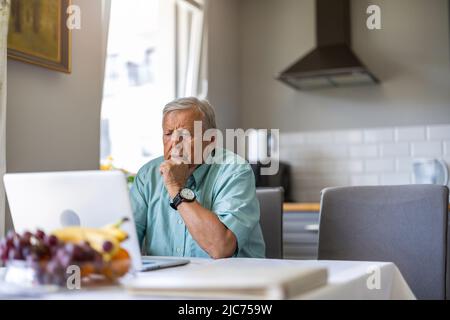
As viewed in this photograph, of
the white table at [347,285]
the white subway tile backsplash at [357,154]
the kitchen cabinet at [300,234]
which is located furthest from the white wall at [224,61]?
the white table at [347,285]

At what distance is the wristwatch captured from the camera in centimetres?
165

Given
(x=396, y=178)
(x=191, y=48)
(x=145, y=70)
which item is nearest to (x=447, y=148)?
(x=396, y=178)

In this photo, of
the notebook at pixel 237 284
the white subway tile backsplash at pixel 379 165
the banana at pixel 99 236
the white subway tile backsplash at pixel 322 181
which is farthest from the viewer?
the white subway tile backsplash at pixel 322 181

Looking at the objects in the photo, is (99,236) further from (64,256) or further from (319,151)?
(319,151)

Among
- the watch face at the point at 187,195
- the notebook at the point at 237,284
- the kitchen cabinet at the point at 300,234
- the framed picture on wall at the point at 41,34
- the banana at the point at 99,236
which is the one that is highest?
the framed picture on wall at the point at 41,34

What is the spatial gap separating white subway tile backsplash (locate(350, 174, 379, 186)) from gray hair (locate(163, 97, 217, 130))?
2141 millimetres

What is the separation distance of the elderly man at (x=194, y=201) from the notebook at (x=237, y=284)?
2.08 feet

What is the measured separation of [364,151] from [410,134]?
320 millimetres

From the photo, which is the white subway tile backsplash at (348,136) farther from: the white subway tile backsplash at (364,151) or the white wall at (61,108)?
the white wall at (61,108)

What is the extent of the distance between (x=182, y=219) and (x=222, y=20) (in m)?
2.57

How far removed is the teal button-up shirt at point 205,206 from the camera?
1.67m

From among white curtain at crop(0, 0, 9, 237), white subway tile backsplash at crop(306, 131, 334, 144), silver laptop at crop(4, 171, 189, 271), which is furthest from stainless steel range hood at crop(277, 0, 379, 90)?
silver laptop at crop(4, 171, 189, 271)

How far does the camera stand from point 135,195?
1.93 m

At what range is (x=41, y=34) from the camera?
2.20 m
